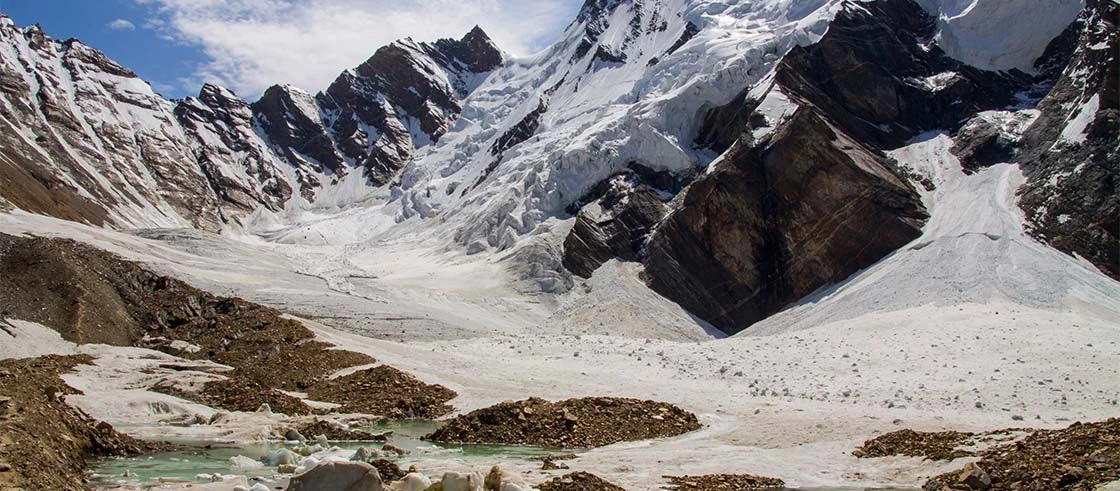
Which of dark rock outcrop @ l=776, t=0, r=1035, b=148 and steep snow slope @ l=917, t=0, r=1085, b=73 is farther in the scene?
steep snow slope @ l=917, t=0, r=1085, b=73

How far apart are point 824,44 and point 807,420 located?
67605 mm

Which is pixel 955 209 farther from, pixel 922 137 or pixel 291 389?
pixel 291 389

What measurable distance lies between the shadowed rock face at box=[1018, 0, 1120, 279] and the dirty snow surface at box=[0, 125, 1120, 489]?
6.55 ft

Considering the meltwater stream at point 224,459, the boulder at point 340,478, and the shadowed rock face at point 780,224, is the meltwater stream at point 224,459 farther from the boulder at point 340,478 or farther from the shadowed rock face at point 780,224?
the shadowed rock face at point 780,224

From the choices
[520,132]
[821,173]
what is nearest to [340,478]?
[821,173]

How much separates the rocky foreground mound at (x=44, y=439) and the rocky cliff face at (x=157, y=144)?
264 feet

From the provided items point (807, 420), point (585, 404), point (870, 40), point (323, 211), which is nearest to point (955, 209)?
point (870, 40)

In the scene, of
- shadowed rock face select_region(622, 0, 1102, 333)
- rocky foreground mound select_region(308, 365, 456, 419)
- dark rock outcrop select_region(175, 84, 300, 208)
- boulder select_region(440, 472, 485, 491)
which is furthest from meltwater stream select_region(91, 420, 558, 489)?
dark rock outcrop select_region(175, 84, 300, 208)

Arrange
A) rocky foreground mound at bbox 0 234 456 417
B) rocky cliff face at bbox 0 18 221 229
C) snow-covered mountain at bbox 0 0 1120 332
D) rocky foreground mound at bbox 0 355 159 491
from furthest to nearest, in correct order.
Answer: rocky cliff face at bbox 0 18 221 229 < snow-covered mountain at bbox 0 0 1120 332 < rocky foreground mound at bbox 0 234 456 417 < rocky foreground mound at bbox 0 355 159 491

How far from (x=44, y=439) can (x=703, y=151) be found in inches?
3269

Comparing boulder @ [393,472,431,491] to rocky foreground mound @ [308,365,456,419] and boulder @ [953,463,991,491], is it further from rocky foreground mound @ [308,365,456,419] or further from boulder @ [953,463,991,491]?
rocky foreground mound @ [308,365,456,419]

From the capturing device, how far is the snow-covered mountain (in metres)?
64.2

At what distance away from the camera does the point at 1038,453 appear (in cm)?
1450

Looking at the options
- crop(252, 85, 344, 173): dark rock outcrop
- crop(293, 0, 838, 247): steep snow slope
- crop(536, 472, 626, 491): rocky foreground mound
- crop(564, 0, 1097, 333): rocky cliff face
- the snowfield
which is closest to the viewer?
crop(536, 472, 626, 491): rocky foreground mound
